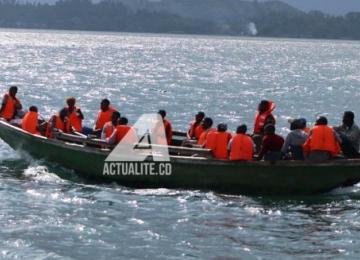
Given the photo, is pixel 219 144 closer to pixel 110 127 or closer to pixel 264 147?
pixel 264 147

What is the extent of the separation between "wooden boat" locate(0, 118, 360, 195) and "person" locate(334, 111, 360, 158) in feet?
3.73

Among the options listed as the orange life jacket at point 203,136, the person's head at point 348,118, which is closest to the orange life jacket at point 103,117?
the orange life jacket at point 203,136

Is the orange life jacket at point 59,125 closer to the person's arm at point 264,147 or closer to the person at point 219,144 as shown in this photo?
the person at point 219,144

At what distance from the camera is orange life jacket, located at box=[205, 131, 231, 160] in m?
22.9

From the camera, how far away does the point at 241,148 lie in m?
22.3

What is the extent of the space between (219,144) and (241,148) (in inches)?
33.0

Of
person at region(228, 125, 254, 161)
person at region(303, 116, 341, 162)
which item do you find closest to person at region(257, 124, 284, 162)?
person at region(228, 125, 254, 161)

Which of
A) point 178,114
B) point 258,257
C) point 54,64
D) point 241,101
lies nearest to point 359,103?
point 241,101

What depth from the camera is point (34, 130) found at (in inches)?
1078

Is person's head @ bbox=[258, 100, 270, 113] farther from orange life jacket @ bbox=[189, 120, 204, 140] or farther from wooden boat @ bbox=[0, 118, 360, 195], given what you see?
wooden boat @ bbox=[0, 118, 360, 195]

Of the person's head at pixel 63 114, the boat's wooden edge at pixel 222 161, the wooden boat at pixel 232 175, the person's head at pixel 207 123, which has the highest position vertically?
the person's head at pixel 63 114

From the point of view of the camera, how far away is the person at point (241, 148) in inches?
877

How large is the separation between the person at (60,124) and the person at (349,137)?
8334 millimetres

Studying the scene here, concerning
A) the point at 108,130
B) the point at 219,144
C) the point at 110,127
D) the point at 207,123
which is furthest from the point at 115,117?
the point at 219,144
